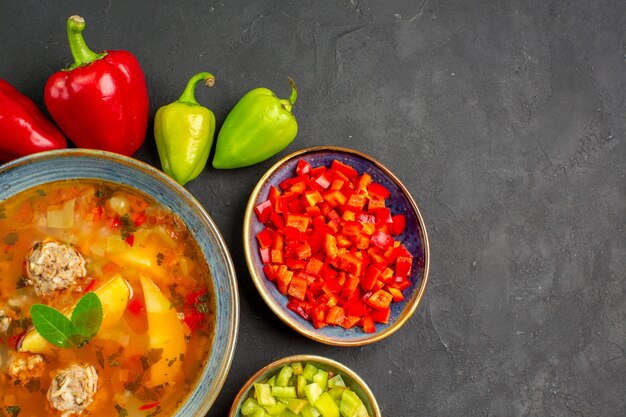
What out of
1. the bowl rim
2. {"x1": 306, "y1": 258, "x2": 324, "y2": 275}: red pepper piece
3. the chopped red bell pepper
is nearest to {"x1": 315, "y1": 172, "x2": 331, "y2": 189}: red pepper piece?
the chopped red bell pepper

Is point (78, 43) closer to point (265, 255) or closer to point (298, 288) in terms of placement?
point (265, 255)

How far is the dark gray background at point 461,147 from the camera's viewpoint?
3.12 meters

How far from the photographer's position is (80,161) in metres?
2.59

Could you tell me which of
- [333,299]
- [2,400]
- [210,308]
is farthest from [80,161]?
[333,299]

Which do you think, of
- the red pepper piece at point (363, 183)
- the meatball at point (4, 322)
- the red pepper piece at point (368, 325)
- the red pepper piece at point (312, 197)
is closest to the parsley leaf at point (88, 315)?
the meatball at point (4, 322)

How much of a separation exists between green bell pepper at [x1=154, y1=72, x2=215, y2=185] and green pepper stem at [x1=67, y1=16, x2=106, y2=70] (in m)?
0.38

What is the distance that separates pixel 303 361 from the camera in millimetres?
2930

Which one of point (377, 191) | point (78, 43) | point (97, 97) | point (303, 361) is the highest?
point (78, 43)

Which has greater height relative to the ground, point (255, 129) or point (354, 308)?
point (255, 129)

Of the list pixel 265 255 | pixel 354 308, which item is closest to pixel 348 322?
pixel 354 308

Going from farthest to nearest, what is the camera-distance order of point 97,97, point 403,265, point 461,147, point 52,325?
point 461,147
point 403,265
point 97,97
point 52,325

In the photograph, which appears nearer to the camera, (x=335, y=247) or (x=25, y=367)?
(x=25, y=367)

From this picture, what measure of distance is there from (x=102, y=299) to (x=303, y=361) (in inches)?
36.5

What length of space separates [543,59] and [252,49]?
1.51 metres
